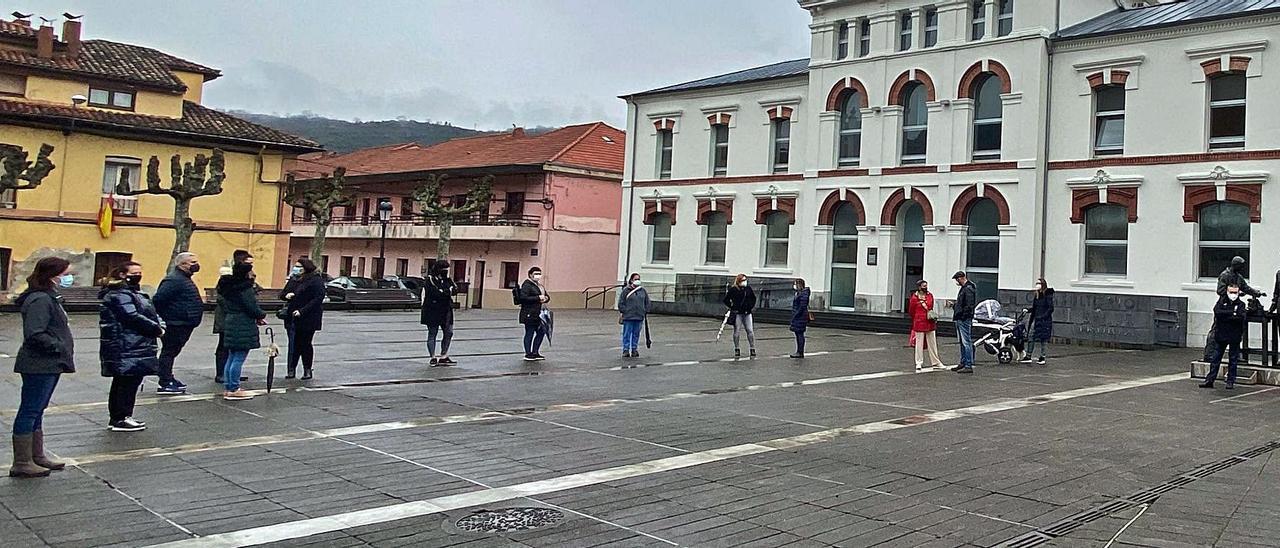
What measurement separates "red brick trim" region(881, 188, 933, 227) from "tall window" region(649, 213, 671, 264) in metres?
10.6

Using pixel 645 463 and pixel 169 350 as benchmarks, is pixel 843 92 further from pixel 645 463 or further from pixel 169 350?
pixel 645 463

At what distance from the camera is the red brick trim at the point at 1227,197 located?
26.1m

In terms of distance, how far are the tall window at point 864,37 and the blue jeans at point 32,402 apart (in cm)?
3121

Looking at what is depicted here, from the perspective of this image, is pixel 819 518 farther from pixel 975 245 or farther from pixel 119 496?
pixel 975 245

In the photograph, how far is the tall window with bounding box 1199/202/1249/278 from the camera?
26.5 metres

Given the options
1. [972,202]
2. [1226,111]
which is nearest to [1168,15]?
[1226,111]

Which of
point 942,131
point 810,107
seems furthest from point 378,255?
point 942,131

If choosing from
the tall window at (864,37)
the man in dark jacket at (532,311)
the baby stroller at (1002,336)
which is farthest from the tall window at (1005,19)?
the man in dark jacket at (532,311)

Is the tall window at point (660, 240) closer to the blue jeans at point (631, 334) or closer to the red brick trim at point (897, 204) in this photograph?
the red brick trim at point (897, 204)

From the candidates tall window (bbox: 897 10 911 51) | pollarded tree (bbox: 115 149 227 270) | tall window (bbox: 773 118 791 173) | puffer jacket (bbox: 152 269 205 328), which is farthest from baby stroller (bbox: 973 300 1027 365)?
pollarded tree (bbox: 115 149 227 270)

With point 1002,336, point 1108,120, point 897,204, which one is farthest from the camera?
point 897,204

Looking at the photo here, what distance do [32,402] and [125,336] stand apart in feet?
6.18

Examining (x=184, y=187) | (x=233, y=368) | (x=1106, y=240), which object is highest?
(x=184, y=187)

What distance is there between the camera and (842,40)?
35.7 meters
